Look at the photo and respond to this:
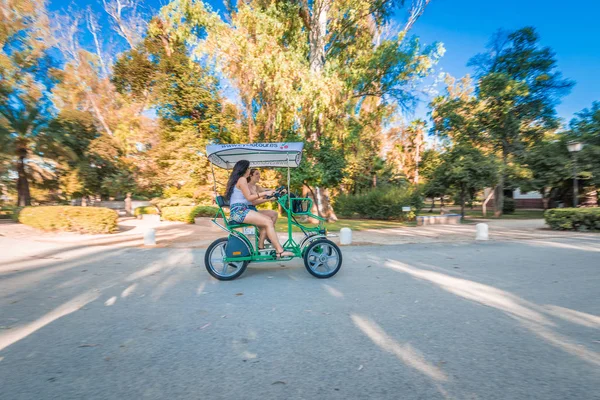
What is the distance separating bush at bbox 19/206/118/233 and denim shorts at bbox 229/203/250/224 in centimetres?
985

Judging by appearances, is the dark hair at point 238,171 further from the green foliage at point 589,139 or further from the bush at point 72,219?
the green foliage at point 589,139

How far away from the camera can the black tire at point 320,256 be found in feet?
18.2

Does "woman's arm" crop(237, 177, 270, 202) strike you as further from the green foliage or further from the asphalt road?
the green foliage

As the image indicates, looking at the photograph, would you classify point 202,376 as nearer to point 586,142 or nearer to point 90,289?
point 90,289

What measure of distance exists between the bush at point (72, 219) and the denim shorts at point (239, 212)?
985 cm

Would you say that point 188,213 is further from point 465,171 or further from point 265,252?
point 465,171

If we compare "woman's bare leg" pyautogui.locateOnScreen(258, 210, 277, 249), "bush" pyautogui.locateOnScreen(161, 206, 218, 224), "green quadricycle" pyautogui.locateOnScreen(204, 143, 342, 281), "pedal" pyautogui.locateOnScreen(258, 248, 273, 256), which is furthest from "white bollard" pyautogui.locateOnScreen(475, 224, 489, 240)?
"bush" pyautogui.locateOnScreen(161, 206, 218, 224)

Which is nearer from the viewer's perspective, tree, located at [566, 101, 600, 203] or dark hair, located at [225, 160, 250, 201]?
dark hair, located at [225, 160, 250, 201]

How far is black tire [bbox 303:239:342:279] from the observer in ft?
18.2

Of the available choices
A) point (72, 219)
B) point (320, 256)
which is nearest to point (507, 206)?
point (320, 256)

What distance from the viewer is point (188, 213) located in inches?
761

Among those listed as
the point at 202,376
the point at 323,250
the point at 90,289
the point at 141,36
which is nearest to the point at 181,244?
the point at 90,289

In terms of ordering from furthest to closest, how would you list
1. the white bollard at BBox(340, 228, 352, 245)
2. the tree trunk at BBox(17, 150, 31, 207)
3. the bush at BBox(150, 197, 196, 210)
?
the bush at BBox(150, 197, 196, 210), the tree trunk at BBox(17, 150, 31, 207), the white bollard at BBox(340, 228, 352, 245)

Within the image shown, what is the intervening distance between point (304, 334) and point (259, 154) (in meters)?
3.96
